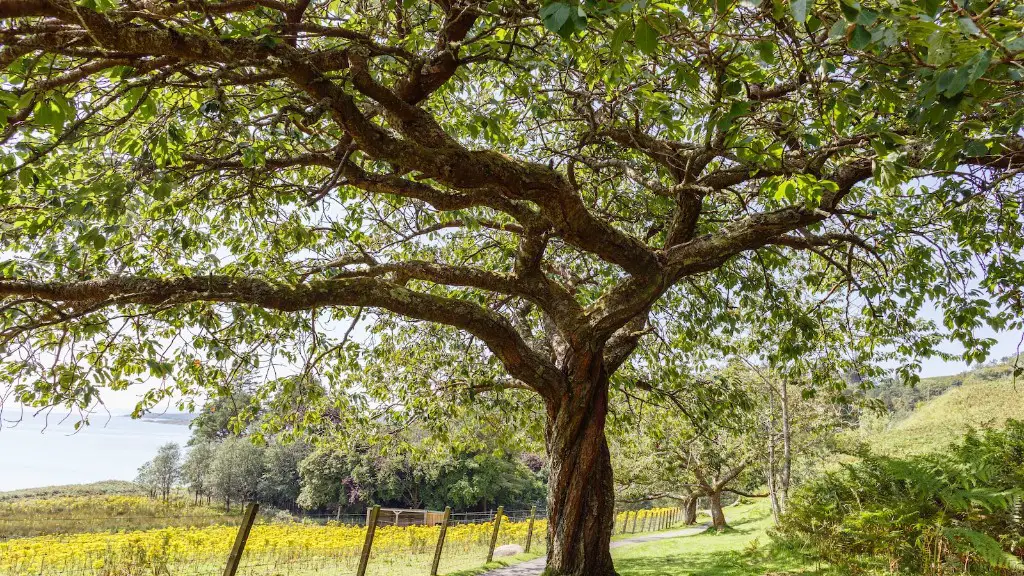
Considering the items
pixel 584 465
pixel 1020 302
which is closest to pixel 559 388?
pixel 584 465

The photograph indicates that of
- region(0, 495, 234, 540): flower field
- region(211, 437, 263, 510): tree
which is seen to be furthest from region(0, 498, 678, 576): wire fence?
region(211, 437, 263, 510): tree

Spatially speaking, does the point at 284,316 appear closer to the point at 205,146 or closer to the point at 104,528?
the point at 205,146

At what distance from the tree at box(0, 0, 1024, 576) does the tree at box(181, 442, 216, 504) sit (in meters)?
35.0

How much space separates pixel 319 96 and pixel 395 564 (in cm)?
1090

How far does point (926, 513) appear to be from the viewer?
607 centimetres

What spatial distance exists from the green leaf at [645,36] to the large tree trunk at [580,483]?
167 inches

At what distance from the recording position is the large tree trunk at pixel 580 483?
5980 mm

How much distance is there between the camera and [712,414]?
312 inches

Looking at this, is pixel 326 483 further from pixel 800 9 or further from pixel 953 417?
pixel 800 9

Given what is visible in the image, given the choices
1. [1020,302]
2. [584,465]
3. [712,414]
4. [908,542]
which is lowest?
[908,542]

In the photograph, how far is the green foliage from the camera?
5.34 m

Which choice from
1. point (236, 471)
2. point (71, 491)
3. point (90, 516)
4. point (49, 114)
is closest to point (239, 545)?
point (49, 114)

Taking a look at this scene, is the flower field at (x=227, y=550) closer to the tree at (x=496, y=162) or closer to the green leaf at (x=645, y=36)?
A: the tree at (x=496, y=162)

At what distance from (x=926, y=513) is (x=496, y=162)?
6341mm
